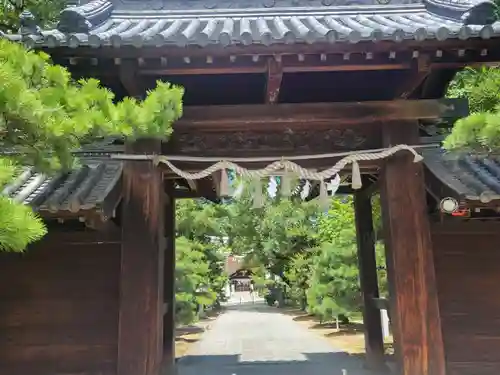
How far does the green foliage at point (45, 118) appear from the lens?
233 cm

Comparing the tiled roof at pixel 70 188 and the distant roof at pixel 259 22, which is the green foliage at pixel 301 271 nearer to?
the distant roof at pixel 259 22

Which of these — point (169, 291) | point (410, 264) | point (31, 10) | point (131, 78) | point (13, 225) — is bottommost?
point (169, 291)

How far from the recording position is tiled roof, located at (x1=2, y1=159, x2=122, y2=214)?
398 cm

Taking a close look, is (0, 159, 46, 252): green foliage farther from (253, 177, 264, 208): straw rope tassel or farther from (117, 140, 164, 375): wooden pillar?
(253, 177, 264, 208): straw rope tassel

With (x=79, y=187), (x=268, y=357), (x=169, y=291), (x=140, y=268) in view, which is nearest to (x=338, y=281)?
(x=268, y=357)

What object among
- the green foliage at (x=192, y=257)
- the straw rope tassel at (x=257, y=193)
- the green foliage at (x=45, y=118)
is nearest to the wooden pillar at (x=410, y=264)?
the straw rope tassel at (x=257, y=193)

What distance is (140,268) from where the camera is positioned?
4551 millimetres

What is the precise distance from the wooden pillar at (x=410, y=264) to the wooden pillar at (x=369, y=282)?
7.59ft

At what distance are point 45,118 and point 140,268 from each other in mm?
2298

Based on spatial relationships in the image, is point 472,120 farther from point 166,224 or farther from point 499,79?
point 166,224

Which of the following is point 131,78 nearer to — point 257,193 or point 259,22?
point 257,193

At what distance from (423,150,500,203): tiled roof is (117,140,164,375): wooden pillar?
2.86 meters

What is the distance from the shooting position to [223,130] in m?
5.02

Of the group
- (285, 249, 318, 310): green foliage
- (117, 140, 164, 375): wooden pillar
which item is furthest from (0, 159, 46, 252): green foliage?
(285, 249, 318, 310): green foliage
